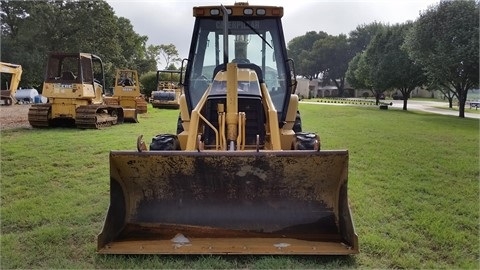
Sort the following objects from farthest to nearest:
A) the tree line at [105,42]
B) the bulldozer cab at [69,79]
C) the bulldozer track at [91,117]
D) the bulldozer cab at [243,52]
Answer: the tree line at [105,42] < the bulldozer cab at [69,79] < the bulldozer track at [91,117] < the bulldozer cab at [243,52]

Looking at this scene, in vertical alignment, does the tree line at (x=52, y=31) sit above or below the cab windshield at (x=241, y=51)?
above

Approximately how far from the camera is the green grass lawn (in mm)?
3988

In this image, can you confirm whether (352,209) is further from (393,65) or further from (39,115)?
(393,65)

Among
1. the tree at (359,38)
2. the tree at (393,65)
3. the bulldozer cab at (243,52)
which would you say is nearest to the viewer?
the bulldozer cab at (243,52)

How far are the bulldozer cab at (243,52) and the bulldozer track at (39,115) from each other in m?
9.81

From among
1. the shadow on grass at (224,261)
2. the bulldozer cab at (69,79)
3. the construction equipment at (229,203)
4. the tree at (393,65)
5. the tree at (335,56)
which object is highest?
the tree at (335,56)

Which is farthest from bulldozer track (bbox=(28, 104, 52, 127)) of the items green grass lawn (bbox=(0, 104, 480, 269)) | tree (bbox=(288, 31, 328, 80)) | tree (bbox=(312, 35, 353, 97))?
tree (bbox=(312, 35, 353, 97))

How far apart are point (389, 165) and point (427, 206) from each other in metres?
2.92

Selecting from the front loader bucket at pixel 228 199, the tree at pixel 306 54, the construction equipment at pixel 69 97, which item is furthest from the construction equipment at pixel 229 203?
the tree at pixel 306 54

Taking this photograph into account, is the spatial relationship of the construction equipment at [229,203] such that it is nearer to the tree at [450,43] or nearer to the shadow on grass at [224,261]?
the shadow on grass at [224,261]

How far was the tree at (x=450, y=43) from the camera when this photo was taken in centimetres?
2341

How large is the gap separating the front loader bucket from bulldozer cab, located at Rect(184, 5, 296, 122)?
2.15 metres

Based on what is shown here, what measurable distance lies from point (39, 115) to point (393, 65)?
29.8 meters

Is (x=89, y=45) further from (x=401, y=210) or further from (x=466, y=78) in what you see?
(x=401, y=210)
